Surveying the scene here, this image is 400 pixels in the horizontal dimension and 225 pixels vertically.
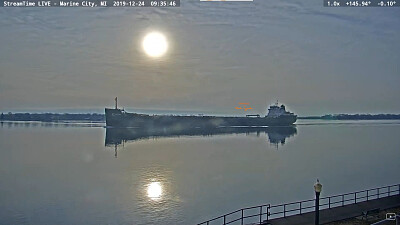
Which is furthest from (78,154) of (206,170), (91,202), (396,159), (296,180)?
(396,159)

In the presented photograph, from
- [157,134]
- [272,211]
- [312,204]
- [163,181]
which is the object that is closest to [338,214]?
[272,211]

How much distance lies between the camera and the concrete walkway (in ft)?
19.5

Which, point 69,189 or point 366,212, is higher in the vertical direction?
point 366,212

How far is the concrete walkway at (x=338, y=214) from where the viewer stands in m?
5.96

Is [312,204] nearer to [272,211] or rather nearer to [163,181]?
[272,211]

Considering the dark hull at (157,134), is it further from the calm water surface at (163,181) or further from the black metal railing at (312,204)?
the black metal railing at (312,204)

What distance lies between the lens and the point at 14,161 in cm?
2164

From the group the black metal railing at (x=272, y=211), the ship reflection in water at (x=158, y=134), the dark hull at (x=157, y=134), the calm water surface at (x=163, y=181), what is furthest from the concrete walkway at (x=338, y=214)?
the dark hull at (x=157, y=134)

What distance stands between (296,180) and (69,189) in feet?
31.2

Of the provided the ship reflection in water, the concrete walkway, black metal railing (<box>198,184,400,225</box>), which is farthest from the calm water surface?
the ship reflection in water

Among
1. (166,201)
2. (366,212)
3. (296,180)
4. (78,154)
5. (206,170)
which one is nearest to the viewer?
(366,212)

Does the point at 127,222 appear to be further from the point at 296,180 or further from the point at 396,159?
the point at 396,159

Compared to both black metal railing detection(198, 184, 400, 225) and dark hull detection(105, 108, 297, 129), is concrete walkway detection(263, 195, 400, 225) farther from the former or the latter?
dark hull detection(105, 108, 297, 129)

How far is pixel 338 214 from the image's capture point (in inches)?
246
